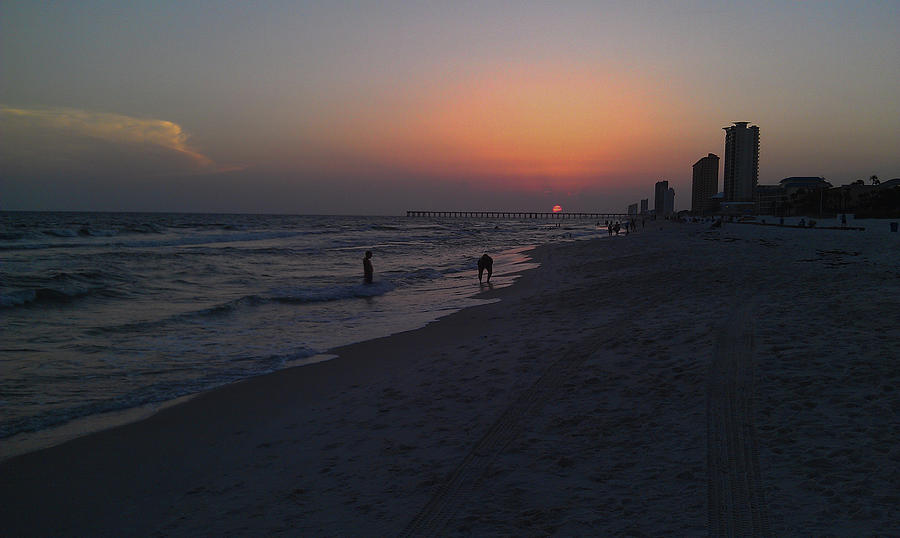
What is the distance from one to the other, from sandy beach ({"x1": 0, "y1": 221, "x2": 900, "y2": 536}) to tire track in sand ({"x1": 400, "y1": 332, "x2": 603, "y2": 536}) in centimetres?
2

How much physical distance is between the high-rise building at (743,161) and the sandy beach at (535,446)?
190 m

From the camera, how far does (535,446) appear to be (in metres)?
4.96

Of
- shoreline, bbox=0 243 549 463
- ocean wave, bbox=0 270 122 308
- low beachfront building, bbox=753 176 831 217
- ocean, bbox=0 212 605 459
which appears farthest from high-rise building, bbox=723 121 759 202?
shoreline, bbox=0 243 549 463

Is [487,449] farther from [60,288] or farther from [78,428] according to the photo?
[60,288]

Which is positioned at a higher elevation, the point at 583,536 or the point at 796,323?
the point at 796,323

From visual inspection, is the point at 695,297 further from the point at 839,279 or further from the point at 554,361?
the point at 554,361

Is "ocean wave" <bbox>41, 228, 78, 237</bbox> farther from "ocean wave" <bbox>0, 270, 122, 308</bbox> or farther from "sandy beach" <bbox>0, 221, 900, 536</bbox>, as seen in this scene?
"sandy beach" <bbox>0, 221, 900, 536</bbox>

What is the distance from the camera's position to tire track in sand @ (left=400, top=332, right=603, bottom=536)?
3.88 meters

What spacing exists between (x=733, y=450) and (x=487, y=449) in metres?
2.05

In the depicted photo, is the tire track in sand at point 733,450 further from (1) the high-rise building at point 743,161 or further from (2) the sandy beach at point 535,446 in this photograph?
(1) the high-rise building at point 743,161

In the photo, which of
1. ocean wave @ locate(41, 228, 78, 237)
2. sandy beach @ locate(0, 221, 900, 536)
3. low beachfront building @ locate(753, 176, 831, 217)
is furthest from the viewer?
low beachfront building @ locate(753, 176, 831, 217)

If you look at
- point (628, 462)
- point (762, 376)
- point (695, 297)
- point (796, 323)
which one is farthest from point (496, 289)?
point (628, 462)

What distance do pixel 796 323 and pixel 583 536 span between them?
6710 mm

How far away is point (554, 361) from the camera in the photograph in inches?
304
